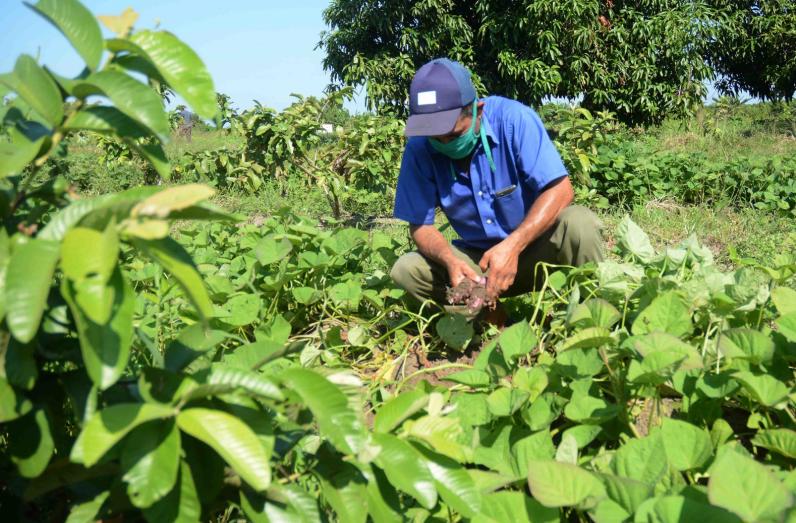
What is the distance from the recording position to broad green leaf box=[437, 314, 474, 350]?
2.55 m

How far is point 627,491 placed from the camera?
1202 millimetres

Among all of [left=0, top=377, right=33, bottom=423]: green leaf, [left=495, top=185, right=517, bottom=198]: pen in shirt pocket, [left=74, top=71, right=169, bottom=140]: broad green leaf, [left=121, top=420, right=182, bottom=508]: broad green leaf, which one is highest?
[left=74, top=71, right=169, bottom=140]: broad green leaf

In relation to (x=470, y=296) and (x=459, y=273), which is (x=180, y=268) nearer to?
(x=470, y=296)

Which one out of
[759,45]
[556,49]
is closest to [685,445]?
[556,49]

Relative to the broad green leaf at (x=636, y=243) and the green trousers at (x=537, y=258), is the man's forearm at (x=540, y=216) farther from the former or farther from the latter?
the broad green leaf at (x=636, y=243)

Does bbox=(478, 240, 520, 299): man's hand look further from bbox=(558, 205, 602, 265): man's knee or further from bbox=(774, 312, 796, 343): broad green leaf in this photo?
bbox=(774, 312, 796, 343): broad green leaf

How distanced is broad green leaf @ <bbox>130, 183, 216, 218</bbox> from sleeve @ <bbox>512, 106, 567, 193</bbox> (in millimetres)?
2014

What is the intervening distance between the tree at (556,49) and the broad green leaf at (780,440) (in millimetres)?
10683

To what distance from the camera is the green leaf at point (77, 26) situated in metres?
0.89

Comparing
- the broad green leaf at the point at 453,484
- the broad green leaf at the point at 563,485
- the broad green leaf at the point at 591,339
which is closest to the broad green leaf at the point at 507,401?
the broad green leaf at the point at 591,339

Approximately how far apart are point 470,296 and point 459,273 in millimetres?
166

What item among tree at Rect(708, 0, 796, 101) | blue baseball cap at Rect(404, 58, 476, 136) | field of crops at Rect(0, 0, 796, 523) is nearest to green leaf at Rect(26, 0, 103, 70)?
field of crops at Rect(0, 0, 796, 523)

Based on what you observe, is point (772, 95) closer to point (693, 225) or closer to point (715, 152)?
point (715, 152)

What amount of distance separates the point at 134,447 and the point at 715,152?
348 inches
